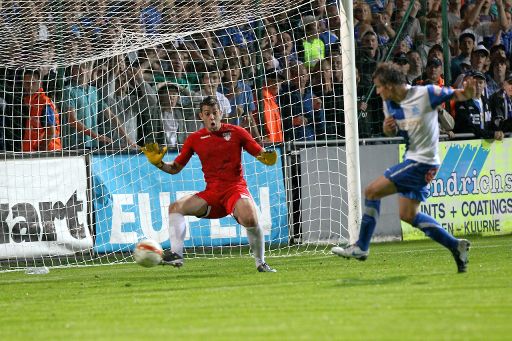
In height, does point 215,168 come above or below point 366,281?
above

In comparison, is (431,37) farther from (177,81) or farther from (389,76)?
(389,76)

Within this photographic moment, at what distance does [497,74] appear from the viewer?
70.8 ft

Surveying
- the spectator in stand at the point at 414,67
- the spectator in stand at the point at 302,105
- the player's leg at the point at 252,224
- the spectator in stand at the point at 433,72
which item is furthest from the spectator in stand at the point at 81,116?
the spectator in stand at the point at 433,72

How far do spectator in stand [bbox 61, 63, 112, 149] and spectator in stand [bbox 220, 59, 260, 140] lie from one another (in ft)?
6.84

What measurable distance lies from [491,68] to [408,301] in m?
13.4

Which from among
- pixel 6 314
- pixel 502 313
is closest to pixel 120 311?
pixel 6 314

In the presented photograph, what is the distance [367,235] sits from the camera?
A: 1212 centimetres

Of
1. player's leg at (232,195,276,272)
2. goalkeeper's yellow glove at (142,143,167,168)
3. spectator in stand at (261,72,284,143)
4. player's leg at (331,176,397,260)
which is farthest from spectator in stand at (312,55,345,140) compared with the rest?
player's leg at (331,176,397,260)

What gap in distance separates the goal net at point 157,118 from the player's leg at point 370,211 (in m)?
3.48

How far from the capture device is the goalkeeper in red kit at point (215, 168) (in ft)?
44.8

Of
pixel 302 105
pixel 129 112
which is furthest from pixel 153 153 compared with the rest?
pixel 302 105

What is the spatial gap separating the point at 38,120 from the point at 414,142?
744cm

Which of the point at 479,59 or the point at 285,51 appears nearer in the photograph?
the point at 285,51

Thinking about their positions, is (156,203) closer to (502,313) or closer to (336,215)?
(336,215)
